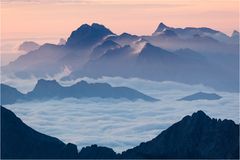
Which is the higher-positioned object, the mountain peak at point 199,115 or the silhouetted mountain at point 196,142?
the mountain peak at point 199,115

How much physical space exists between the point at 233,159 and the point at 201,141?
16.3 metres

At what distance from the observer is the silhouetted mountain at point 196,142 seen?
18650 cm

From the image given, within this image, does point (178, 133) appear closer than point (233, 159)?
No

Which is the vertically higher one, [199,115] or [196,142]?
[199,115]

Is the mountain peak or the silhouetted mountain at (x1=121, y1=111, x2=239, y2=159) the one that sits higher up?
the mountain peak

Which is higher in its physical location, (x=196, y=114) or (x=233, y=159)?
(x=196, y=114)

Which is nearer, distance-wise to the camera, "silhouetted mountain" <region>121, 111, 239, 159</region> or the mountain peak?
"silhouetted mountain" <region>121, 111, 239, 159</region>

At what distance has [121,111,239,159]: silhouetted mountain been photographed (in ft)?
612

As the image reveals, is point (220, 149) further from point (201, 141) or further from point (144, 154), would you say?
point (144, 154)

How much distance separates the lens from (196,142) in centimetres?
19300

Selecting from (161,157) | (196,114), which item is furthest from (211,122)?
(161,157)

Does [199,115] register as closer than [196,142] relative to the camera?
No

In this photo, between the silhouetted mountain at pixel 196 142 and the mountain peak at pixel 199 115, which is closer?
the silhouetted mountain at pixel 196 142

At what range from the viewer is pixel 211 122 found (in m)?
196
